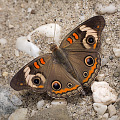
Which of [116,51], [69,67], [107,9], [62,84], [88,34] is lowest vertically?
[62,84]

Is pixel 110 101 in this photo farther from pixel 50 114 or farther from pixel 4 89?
pixel 4 89

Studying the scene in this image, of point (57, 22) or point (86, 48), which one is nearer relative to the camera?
point (86, 48)

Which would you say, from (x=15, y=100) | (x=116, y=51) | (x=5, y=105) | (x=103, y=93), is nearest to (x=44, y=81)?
(x=15, y=100)

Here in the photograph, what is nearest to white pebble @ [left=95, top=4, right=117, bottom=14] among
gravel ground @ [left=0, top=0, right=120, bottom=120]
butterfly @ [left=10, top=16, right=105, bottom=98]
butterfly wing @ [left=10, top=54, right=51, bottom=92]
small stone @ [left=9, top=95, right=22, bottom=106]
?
gravel ground @ [left=0, top=0, right=120, bottom=120]

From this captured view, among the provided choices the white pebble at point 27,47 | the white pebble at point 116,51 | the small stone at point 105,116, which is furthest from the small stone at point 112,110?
the white pebble at point 27,47

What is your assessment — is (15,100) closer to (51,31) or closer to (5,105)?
(5,105)

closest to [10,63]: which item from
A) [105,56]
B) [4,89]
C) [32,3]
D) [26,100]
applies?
[4,89]

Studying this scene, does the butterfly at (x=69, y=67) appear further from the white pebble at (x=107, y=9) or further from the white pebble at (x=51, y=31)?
the white pebble at (x=107, y=9)

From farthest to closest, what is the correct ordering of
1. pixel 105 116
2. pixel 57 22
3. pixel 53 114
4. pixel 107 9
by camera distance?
1. pixel 57 22
2. pixel 107 9
3. pixel 53 114
4. pixel 105 116
